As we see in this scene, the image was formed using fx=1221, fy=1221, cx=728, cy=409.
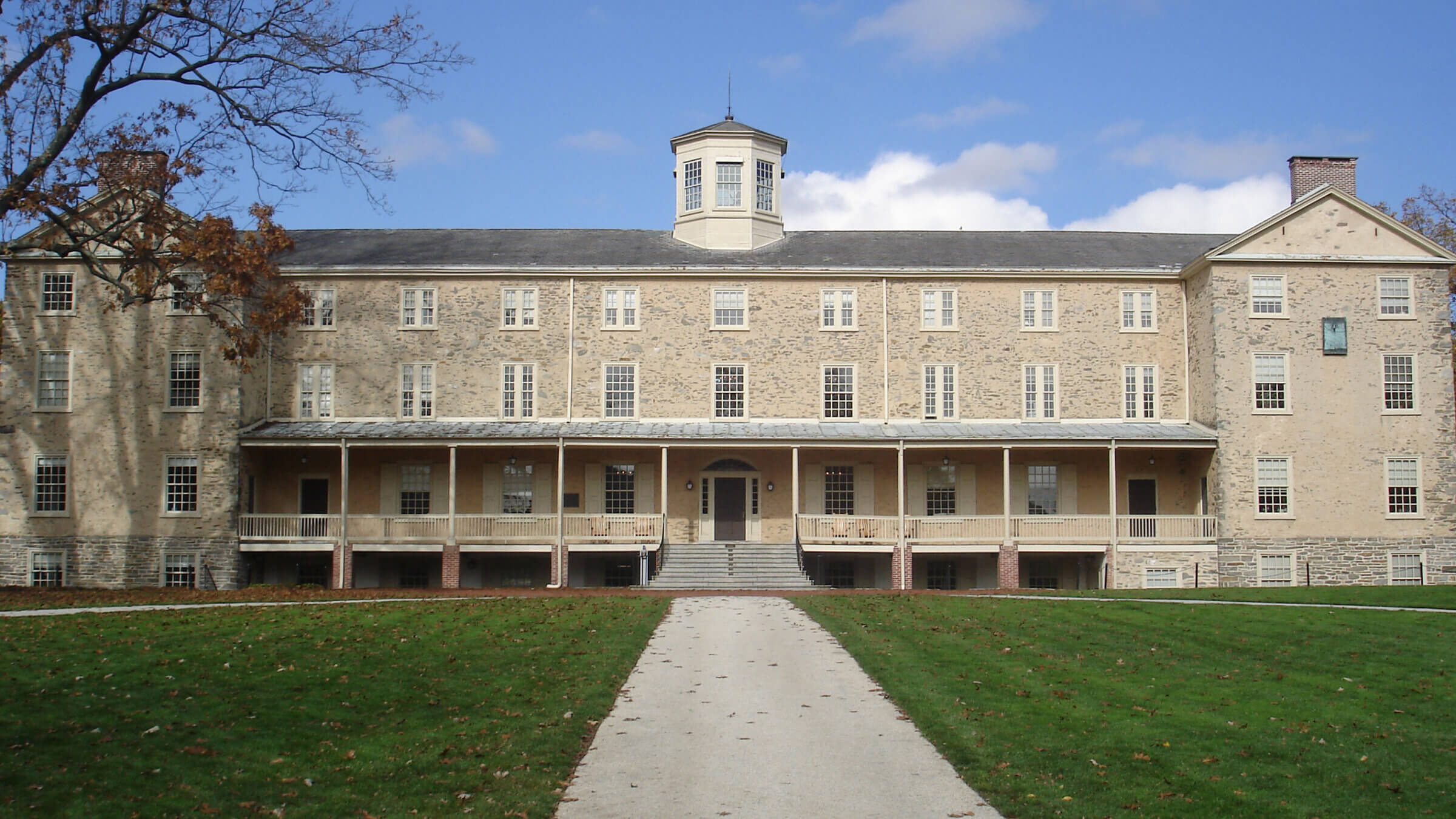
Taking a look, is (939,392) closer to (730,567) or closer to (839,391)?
(839,391)

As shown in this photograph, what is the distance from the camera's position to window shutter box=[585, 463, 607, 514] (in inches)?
1232

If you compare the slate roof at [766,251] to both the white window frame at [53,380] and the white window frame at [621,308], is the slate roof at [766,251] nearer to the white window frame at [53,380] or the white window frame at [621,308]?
the white window frame at [621,308]

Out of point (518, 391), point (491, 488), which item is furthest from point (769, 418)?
point (491, 488)

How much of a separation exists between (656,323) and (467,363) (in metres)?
4.99

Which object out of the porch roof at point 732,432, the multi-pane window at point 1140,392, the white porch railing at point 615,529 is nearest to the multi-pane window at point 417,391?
the porch roof at point 732,432

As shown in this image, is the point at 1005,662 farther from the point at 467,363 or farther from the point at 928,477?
the point at 467,363

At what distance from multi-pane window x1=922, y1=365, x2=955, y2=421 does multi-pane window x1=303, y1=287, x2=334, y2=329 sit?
15514 mm

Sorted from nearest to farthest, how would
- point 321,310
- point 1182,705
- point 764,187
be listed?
point 1182,705, point 321,310, point 764,187

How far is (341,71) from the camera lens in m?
21.4

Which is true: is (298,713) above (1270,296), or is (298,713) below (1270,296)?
below

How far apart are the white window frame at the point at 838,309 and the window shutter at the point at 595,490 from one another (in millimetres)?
6901

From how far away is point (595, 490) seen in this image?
31391mm

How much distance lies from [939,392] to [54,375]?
2226 cm

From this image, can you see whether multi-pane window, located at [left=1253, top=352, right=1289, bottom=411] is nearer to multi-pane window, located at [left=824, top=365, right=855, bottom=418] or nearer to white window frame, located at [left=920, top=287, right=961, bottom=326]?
white window frame, located at [left=920, top=287, right=961, bottom=326]
